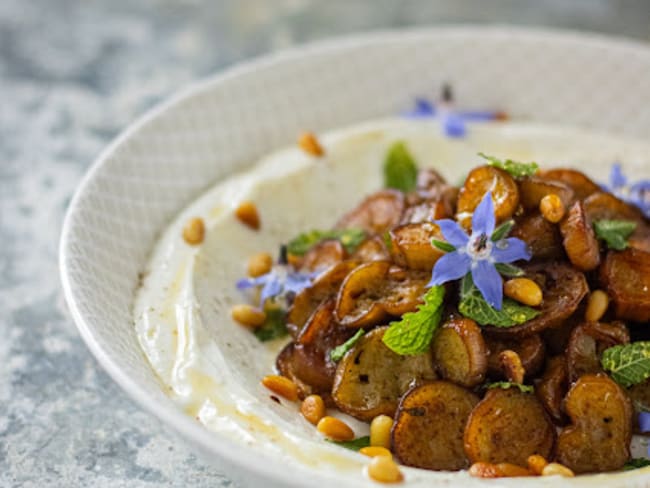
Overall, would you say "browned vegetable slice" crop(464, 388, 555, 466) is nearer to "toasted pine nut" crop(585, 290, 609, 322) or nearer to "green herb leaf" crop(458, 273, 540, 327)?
"green herb leaf" crop(458, 273, 540, 327)

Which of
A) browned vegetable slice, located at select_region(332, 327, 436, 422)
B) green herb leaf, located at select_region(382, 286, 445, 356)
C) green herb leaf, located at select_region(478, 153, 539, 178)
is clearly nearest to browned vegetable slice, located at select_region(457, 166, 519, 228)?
green herb leaf, located at select_region(478, 153, 539, 178)

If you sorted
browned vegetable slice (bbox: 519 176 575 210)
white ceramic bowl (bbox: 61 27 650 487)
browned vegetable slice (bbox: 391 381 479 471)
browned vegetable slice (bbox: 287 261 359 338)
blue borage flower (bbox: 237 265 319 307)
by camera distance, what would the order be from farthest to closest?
white ceramic bowl (bbox: 61 27 650 487), blue borage flower (bbox: 237 265 319 307), browned vegetable slice (bbox: 287 261 359 338), browned vegetable slice (bbox: 519 176 575 210), browned vegetable slice (bbox: 391 381 479 471)

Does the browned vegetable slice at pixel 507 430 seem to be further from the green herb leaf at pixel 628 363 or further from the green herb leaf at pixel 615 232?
the green herb leaf at pixel 615 232

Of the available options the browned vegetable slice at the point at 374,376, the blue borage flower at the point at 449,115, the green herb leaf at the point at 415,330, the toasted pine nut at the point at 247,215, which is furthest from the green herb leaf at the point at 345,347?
the blue borage flower at the point at 449,115

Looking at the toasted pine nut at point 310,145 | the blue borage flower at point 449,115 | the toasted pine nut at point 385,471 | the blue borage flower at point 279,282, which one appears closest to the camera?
the toasted pine nut at point 385,471

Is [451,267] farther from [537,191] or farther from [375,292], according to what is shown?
[537,191]

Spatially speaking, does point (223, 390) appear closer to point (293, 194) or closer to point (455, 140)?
point (293, 194)

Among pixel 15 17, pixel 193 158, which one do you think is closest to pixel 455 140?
pixel 193 158
